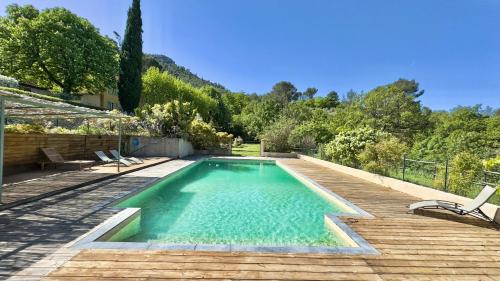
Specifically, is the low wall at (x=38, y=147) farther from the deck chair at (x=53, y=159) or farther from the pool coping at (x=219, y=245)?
the pool coping at (x=219, y=245)

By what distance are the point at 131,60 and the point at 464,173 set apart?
90.5ft

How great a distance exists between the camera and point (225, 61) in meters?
32.0

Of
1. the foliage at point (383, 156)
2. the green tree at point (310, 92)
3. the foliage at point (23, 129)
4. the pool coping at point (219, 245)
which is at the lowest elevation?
the pool coping at point (219, 245)

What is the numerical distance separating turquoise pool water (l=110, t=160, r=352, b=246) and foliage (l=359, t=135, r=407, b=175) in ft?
9.19

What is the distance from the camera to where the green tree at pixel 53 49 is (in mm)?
26203

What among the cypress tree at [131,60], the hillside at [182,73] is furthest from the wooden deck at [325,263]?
the hillside at [182,73]

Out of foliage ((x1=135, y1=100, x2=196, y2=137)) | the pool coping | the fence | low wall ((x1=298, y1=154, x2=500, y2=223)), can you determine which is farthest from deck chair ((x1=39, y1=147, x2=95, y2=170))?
the fence

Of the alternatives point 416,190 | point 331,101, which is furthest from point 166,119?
point 331,101

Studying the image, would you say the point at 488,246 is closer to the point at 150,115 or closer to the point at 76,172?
the point at 76,172

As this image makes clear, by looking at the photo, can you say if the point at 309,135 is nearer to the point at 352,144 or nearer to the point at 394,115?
the point at 394,115

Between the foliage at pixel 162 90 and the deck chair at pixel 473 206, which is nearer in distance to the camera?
the deck chair at pixel 473 206

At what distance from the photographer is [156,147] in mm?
19219

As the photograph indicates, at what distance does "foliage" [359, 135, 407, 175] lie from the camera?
426 inches

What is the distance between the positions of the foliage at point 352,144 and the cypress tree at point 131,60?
20.8m
